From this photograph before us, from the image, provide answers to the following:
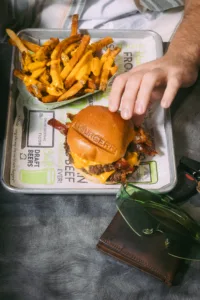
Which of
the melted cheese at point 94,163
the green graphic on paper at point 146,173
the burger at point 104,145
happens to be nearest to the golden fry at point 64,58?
the burger at point 104,145

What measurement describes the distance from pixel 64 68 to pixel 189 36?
499mm

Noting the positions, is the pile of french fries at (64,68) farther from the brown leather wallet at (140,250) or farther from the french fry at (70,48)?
the brown leather wallet at (140,250)

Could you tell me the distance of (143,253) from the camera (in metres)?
1.25

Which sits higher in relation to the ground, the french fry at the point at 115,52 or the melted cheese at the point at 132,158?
the french fry at the point at 115,52

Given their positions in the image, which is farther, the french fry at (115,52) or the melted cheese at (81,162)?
the french fry at (115,52)

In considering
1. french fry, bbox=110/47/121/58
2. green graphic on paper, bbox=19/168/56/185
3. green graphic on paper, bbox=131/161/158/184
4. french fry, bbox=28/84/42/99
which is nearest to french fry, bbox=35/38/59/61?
french fry, bbox=28/84/42/99

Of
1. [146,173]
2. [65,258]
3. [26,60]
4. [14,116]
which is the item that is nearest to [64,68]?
[26,60]

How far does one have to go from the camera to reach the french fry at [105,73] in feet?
5.03

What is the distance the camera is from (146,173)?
1.44 m

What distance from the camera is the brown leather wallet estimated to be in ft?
4.04

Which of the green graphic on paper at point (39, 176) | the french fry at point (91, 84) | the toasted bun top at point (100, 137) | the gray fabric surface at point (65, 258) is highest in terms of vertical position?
the french fry at point (91, 84)

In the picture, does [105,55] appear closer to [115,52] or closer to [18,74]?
[115,52]

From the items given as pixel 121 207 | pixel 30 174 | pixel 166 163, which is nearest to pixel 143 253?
pixel 121 207

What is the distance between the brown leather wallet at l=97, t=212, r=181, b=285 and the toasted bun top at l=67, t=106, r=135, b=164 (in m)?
0.24
